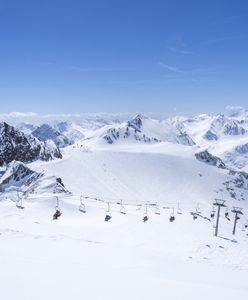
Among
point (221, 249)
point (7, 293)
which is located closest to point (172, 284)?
point (7, 293)

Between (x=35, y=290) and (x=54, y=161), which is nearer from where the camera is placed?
(x=35, y=290)

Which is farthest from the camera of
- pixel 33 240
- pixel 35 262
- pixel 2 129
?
pixel 2 129

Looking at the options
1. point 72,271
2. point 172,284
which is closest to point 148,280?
point 172,284

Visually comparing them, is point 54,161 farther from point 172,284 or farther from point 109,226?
point 172,284

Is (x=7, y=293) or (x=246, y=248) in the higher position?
(x=7, y=293)

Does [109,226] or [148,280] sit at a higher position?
[148,280]

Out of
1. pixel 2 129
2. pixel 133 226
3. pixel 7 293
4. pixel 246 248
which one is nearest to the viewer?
pixel 7 293

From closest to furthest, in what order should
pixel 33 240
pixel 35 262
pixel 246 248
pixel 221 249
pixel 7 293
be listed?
1. pixel 7 293
2. pixel 35 262
3. pixel 33 240
4. pixel 221 249
5. pixel 246 248

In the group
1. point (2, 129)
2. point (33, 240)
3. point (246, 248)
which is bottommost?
point (246, 248)

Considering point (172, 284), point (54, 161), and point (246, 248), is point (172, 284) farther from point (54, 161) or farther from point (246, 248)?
point (54, 161)
